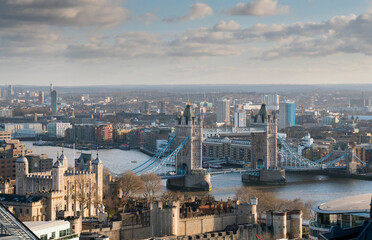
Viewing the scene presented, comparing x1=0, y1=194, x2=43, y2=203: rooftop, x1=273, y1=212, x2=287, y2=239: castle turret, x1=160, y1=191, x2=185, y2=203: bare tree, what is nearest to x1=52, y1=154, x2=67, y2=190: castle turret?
x1=0, y1=194, x2=43, y2=203: rooftop

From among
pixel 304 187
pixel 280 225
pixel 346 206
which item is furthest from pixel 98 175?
pixel 346 206

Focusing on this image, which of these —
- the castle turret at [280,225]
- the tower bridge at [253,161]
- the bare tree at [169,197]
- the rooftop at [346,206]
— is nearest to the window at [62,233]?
the rooftop at [346,206]

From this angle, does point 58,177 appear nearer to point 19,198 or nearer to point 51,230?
point 19,198

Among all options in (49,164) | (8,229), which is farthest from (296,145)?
(8,229)

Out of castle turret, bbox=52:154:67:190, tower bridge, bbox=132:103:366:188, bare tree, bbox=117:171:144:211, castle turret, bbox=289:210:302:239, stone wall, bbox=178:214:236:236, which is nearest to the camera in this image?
castle turret, bbox=289:210:302:239

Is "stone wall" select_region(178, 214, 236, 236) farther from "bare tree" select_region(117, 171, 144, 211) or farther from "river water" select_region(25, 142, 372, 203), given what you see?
"river water" select_region(25, 142, 372, 203)

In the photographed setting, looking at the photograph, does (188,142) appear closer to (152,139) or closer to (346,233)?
(152,139)

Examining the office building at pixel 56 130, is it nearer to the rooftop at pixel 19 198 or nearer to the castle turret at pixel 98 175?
the castle turret at pixel 98 175
